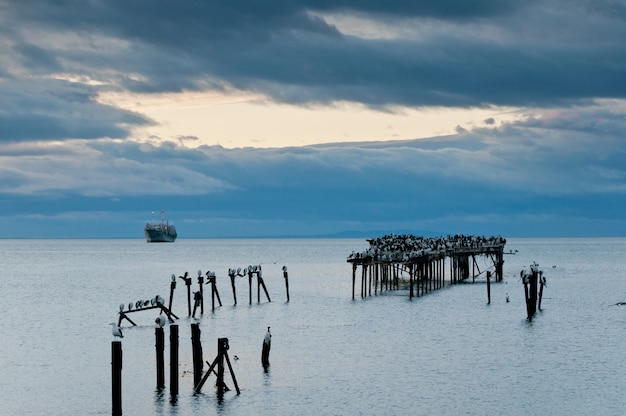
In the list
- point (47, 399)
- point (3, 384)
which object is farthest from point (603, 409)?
point (3, 384)

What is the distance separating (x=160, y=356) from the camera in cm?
3512

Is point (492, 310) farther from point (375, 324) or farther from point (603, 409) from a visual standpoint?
point (603, 409)

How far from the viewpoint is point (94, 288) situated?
98688 millimetres

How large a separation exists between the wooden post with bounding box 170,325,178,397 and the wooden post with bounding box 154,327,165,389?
1.23 meters

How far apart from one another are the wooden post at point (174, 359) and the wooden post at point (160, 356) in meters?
1.23

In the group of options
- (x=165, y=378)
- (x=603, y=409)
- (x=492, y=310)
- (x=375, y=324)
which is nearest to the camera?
(x=603, y=409)

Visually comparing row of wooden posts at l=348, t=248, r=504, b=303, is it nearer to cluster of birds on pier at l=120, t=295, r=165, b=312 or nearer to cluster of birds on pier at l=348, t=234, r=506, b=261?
cluster of birds on pier at l=348, t=234, r=506, b=261

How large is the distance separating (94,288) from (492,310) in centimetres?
4629

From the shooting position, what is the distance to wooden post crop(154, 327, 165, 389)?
34.7 metres

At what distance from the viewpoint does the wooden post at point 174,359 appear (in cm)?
3328

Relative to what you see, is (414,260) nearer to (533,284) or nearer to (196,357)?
(533,284)

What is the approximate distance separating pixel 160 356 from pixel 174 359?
191 cm

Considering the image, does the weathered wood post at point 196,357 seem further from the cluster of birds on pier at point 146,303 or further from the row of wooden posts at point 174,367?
the cluster of birds on pier at point 146,303

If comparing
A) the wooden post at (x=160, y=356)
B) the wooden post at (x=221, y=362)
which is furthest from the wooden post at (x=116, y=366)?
the wooden post at (x=160, y=356)
